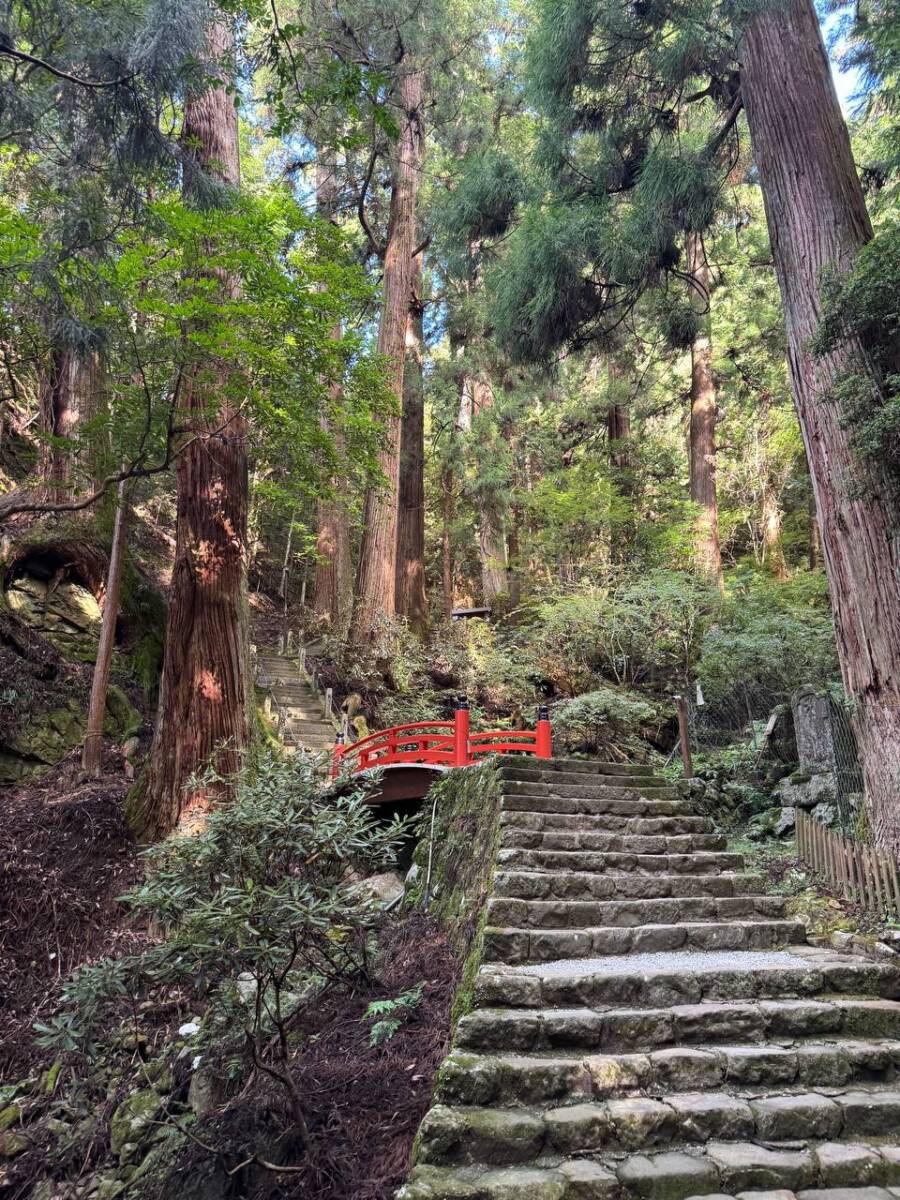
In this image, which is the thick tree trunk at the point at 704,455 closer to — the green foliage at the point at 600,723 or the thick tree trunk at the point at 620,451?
the thick tree trunk at the point at 620,451

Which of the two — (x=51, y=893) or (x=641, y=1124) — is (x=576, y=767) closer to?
(x=641, y=1124)

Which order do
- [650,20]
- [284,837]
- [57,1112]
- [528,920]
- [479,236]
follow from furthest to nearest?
1. [479,236]
2. [650,20]
3. [57,1112]
4. [528,920]
5. [284,837]

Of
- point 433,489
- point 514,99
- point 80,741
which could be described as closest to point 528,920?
point 80,741

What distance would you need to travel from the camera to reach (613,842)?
5312 millimetres

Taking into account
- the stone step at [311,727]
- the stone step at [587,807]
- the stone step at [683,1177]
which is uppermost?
the stone step at [311,727]

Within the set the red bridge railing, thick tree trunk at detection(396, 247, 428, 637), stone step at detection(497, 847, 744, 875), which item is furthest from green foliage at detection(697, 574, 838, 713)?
thick tree trunk at detection(396, 247, 428, 637)

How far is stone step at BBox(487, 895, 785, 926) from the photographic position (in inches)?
166

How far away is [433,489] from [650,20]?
17171mm

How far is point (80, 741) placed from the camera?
29.1 ft

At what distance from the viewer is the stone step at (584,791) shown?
18.6 ft

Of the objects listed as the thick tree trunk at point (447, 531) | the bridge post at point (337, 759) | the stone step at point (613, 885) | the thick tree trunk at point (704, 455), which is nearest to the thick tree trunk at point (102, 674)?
the bridge post at point (337, 759)

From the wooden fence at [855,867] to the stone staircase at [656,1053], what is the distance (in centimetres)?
92

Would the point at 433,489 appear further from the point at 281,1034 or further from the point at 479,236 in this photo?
the point at 281,1034

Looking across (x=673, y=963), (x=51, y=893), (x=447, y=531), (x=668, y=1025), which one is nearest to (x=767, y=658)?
(x=673, y=963)
